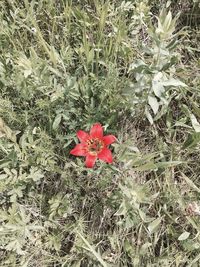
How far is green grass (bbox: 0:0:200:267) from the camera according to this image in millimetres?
2018

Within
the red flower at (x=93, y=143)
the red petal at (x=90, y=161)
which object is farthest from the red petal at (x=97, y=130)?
the red petal at (x=90, y=161)

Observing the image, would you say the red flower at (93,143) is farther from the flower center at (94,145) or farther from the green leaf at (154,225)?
the green leaf at (154,225)

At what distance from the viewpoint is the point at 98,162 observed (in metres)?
2.03

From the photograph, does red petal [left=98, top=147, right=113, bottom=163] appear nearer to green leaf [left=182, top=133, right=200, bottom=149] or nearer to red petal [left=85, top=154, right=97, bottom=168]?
red petal [left=85, top=154, right=97, bottom=168]

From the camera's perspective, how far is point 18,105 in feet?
7.10

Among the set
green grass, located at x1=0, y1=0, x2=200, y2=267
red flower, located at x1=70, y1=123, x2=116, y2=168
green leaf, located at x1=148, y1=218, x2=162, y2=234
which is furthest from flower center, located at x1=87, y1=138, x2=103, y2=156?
green leaf, located at x1=148, y1=218, x2=162, y2=234

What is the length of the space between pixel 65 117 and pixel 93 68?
303 mm

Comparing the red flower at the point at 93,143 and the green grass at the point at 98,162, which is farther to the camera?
the green grass at the point at 98,162

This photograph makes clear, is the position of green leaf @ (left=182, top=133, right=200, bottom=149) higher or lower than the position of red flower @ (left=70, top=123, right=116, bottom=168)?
lower

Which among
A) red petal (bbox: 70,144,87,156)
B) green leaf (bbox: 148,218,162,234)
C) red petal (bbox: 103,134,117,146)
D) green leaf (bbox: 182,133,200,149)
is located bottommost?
green leaf (bbox: 148,218,162,234)

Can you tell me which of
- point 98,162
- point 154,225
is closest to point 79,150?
point 98,162

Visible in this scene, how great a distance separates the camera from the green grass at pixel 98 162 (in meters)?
2.02

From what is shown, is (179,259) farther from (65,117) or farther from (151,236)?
(65,117)

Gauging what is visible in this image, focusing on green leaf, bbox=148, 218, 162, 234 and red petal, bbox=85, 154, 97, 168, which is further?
green leaf, bbox=148, 218, 162, 234
